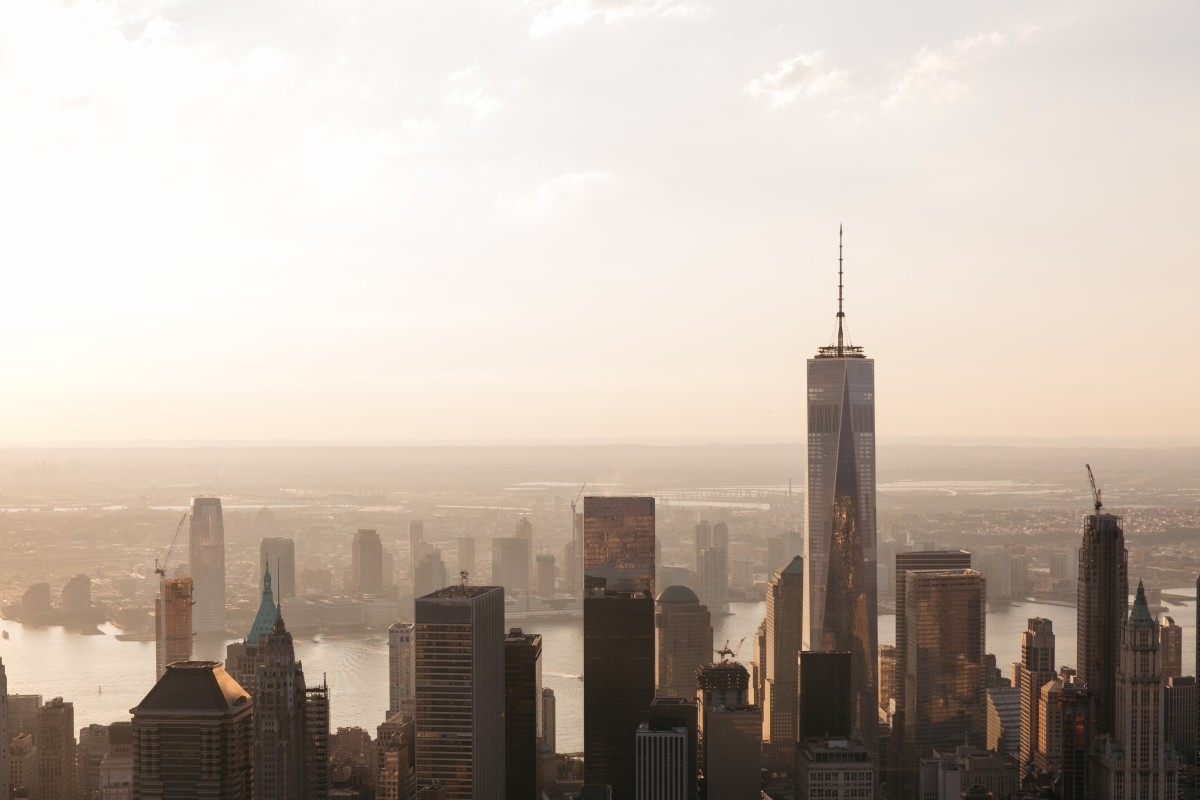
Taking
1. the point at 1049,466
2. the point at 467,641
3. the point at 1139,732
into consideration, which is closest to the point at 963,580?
the point at 1049,466

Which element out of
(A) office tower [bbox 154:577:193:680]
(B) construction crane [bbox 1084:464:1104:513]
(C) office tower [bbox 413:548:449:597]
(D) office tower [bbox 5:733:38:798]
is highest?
(B) construction crane [bbox 1084:464:1104:513]

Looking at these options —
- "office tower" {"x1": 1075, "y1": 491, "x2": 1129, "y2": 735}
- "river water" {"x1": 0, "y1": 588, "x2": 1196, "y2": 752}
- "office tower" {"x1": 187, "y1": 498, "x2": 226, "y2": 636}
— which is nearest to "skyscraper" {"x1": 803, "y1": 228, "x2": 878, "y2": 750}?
"river water" {"x1": 0, "y1": 588, "x2": 1196, "y2": 752}

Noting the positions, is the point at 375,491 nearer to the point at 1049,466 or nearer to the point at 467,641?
the point at 467,641

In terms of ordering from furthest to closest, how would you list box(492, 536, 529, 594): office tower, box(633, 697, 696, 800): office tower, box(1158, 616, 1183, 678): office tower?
1. box(492, 536, 529, 594): office tower
2. box(633, 697, 696, 800): office tower
3. box(1158, 616, 1183, 678): office tower

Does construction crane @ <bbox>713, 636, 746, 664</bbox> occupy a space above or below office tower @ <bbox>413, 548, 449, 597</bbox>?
below

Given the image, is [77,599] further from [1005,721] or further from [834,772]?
[1005,721]

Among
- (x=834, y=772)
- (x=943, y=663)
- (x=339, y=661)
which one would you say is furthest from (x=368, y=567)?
(x=943, y=663)

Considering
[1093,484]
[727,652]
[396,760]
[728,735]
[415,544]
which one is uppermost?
[1093,484]

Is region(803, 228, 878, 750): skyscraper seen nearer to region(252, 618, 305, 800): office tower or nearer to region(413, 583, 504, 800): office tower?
region(413, 583, 504, 800): office tower
